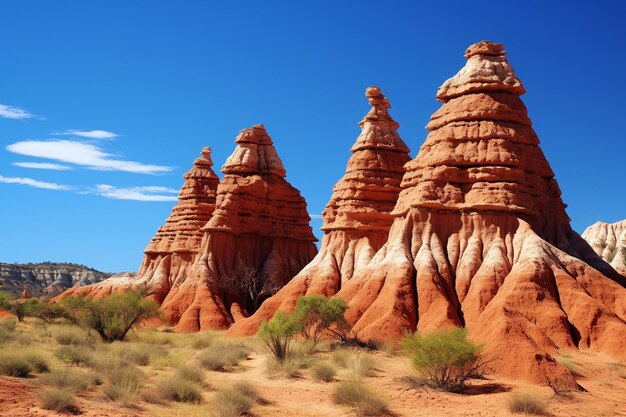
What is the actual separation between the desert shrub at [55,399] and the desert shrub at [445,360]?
10977 millimetres

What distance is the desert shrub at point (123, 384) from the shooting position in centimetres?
1695

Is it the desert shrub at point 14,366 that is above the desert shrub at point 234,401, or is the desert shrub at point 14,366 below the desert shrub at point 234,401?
above

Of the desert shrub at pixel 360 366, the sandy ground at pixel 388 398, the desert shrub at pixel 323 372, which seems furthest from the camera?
the desert shrub at pixel 360 366

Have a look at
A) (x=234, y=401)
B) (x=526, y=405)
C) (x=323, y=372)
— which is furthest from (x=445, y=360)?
(x=234, y=401)

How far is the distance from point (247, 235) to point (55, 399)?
37.7 m

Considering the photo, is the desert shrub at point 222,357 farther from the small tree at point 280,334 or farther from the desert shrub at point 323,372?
the desert shrub at point 323,372

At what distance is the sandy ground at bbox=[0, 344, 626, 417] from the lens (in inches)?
627

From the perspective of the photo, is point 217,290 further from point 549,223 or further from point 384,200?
point 549,223

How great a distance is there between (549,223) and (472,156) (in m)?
5.98

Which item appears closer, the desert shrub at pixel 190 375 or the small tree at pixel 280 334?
the desert shrub at pixel 190 375

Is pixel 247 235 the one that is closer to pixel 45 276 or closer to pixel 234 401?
pixel 234 401

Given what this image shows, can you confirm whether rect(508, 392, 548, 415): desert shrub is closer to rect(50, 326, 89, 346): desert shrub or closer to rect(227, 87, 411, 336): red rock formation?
rect(50, 326, 89, 346): desert shrub

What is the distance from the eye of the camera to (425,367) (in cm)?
2077

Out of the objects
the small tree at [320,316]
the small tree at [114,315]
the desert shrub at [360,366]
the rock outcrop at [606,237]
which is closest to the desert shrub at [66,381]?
the desert shrub at [360,366]
